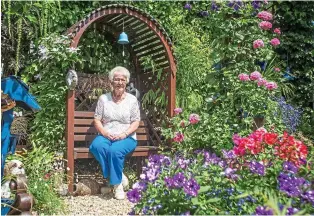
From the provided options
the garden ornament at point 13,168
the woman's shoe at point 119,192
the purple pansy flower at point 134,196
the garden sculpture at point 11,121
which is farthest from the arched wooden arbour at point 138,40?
the purple pansy flower at point 134,196

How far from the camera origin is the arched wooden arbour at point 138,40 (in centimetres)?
475

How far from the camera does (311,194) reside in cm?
205

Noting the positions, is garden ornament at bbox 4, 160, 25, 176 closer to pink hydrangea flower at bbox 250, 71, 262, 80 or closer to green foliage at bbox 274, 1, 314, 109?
pink hydrangea flower at bbox 250, 71, 262, 80

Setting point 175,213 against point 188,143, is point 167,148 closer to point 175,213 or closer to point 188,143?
point 188,143

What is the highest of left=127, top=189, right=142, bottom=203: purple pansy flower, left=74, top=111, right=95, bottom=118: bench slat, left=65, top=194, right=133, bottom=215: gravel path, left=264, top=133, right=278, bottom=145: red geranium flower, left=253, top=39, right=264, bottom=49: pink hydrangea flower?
left=253, top=39, right=264, bottom=49: pink hydrangea flower

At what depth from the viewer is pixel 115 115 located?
473cm

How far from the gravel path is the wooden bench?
9.4 inches

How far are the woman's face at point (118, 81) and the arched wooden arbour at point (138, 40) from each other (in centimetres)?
46

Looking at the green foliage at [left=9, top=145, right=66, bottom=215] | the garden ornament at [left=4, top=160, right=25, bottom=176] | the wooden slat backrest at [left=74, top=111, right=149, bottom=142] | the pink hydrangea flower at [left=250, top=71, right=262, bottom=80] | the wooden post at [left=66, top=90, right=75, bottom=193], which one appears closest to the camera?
the garden ornament at [left=4, top=160, right=25, bottom=176]

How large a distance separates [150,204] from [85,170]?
3.52 meters

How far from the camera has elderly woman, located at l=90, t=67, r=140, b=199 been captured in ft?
14.7

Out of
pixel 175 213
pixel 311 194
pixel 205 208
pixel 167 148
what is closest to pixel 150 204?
pixel 175 213

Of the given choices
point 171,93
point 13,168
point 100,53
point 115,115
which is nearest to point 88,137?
point 115,115

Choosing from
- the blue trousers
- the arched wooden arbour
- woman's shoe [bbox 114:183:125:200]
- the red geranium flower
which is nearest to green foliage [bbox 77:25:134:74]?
the arched wooden arbour
